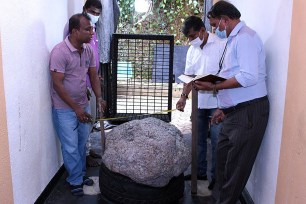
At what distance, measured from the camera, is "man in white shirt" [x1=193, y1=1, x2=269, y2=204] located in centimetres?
225

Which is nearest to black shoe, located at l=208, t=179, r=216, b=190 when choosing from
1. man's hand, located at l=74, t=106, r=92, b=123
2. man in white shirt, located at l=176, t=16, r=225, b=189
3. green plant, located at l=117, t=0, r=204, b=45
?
man in white shirt, located at l=176, t=16, r=225, b=189

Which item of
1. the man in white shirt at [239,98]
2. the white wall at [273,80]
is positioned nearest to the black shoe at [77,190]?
the man in white shirt at [239,98]

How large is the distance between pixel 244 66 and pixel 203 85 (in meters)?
0.41

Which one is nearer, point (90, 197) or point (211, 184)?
point (90, 197)

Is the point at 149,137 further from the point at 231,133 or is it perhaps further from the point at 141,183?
the point at 231,133

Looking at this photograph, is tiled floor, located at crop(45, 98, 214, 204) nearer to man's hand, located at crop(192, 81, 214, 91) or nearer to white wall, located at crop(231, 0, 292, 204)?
white wall, located at crop(231, 0, 292, 204)

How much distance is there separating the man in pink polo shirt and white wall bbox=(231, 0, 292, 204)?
1.34 metres

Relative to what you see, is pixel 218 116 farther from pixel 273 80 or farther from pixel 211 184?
pixel 211 184

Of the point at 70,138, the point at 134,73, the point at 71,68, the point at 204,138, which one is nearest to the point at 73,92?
the point at 71,68

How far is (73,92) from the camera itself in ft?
9.79

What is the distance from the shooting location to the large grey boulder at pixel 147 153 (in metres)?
2.57

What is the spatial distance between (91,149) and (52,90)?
4.24 feet

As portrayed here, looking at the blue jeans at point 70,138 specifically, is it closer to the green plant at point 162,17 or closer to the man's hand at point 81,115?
the man's hand at point 81,115

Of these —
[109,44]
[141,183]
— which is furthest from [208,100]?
[109,44]
